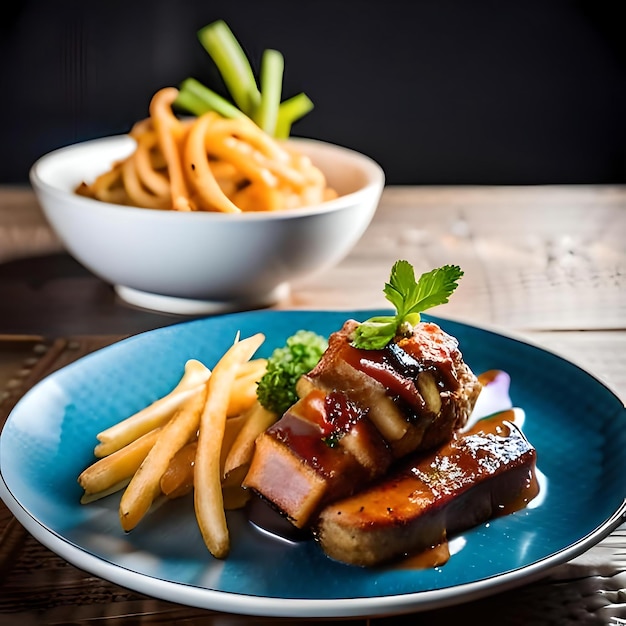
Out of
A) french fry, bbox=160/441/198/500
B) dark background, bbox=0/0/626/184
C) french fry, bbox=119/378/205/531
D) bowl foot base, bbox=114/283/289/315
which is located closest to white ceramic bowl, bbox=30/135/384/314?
bowl foot base, bbox=114/283/289/315

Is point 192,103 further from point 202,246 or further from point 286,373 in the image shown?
point 286,373

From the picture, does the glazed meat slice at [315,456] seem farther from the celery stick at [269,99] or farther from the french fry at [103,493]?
the celery stick at [269,99]

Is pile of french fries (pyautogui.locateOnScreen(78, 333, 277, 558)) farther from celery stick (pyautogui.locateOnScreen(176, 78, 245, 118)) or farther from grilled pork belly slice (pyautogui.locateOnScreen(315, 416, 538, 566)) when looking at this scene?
celery stick (pyautogui.locateOnScreen(176, 78, 245, 118))

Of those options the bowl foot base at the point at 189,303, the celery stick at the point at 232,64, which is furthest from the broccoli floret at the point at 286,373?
the celery stick at the point at 232,64

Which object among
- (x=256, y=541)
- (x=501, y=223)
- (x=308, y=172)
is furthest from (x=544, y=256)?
(x=256, y=541)

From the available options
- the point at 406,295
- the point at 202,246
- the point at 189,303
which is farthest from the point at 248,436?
the point at 189,303

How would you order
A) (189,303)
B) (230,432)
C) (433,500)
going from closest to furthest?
(433,500) → (230,432) → (189,303)
